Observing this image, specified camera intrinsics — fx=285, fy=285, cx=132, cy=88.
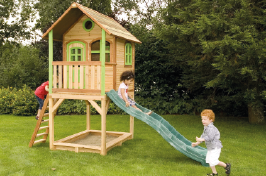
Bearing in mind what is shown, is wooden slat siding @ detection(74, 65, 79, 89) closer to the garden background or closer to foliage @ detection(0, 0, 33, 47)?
the garden background

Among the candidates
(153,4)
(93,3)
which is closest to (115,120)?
(93,3)

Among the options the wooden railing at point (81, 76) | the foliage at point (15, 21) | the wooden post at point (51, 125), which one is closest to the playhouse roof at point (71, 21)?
the wooden railing at point (81, 76)

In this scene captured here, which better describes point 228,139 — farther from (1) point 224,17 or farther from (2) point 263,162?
(1) point 224,17

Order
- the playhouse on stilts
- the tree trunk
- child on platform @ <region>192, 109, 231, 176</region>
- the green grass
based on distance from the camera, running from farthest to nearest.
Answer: the tree trunk, the playhouse on stilts, the green grass, child on platform @ <region>192, 109, 231, 176</region>

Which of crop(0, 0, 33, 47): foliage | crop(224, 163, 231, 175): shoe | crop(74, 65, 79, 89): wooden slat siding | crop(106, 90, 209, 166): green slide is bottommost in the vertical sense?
crop(224, 163, 231, 175): shoe

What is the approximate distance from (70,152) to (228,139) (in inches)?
190

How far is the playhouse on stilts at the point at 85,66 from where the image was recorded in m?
7.09

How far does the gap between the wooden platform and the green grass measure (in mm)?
189

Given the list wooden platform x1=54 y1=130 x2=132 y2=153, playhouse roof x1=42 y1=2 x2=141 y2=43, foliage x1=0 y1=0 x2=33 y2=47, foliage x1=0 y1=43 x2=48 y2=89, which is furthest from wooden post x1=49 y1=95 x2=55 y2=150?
foliage x1=0 y1=0 x2=33 y2=47

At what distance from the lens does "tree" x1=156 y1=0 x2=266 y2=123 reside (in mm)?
8602

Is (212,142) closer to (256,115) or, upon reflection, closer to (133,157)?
(133,157)

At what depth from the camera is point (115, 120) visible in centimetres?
1233

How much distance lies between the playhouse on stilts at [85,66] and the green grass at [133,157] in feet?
1.44

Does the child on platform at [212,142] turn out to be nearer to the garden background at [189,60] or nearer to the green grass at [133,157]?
the green grass at [133,157]
